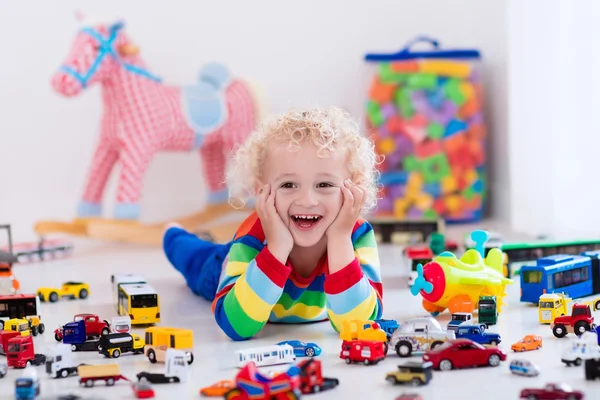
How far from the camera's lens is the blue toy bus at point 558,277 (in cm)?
A: 160

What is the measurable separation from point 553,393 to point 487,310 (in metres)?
0.49

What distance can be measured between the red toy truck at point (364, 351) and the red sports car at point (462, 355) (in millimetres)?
73

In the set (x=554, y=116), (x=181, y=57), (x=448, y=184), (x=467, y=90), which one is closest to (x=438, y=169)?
(x=448, y=184)

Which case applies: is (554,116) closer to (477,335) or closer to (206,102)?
(206,102)

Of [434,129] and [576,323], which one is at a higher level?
[434,129]

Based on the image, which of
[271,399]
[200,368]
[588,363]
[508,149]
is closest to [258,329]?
[200,368]

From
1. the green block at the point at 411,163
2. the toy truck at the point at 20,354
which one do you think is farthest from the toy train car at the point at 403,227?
the toy truck at the point at 20,354

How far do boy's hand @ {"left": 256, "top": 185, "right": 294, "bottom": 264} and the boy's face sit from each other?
0.05 feet

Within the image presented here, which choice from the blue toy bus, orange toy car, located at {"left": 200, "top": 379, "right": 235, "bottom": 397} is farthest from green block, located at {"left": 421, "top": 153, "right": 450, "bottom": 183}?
orange toy car, located at {"left": 200, "top": 379, "right": 235, "bottom": 397}

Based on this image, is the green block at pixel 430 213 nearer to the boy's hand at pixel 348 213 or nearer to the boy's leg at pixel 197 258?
the boy's leg at pixel 197 258

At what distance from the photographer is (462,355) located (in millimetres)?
→ 1171

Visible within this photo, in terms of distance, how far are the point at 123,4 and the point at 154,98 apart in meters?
0.73

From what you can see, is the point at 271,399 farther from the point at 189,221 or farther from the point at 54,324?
the point at 189,221

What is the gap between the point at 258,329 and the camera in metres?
1.40
